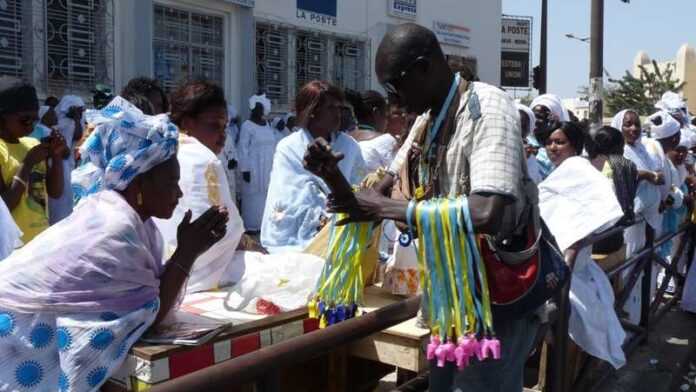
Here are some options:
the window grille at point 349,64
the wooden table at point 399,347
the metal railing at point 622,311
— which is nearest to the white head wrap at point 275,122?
the window grille at point 349,64

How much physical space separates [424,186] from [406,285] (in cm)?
85

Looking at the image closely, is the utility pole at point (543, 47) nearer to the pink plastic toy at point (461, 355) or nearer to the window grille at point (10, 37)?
the window grille at point (10, 37)

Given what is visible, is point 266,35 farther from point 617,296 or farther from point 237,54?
point 617,296

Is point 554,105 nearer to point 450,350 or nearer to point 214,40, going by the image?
point 450,350

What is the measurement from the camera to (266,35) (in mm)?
10188

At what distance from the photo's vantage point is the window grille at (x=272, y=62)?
10.2 metres

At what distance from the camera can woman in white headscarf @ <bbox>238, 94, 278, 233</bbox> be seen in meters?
8.92

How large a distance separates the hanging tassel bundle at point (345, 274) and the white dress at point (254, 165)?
6.97 meters

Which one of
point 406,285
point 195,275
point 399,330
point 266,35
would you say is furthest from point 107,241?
point 266,35

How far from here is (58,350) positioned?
5.59 ft

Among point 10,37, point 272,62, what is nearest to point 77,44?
point 10,37

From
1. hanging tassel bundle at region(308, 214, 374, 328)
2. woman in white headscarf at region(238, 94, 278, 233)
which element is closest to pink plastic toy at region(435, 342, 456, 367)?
hanging tassel bundle at region(308, 214, 374, 328)

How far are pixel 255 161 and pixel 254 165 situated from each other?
0.25 ft

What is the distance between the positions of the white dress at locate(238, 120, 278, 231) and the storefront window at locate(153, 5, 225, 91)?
3.58 feet
